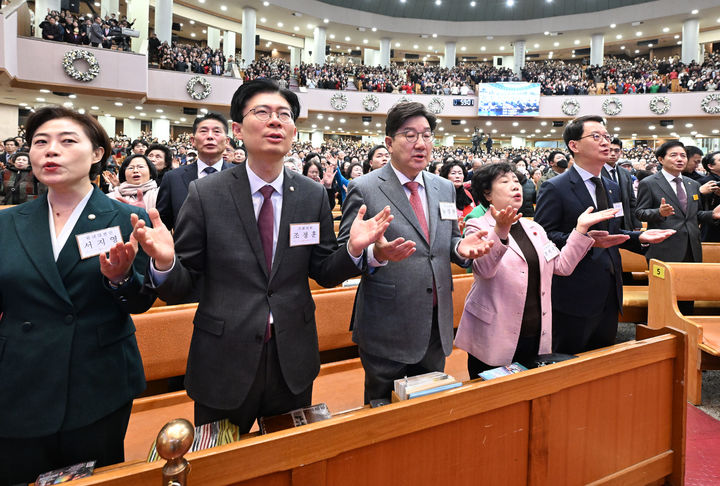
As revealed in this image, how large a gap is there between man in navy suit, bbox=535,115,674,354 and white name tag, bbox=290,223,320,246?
133 cm

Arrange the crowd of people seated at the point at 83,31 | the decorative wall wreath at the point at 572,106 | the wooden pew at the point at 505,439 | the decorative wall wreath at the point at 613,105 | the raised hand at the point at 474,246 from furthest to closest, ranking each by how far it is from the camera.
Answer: the decorative wall wreath at the point at 572,106
the decorative wall wreath at the point at 613,105
the crowd of people seated at the point at 83,31
the raised hand at the point at 474,246
the wooden pew at the point at 505,439

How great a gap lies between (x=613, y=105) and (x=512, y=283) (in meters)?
20.8

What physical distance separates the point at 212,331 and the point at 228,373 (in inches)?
5.3

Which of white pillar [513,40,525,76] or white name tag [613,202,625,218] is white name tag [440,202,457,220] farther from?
white pillar [513,40,525,76]

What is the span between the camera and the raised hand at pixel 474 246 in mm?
1464

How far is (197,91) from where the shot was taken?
14.5m

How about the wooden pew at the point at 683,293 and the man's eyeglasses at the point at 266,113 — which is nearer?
the man's eyeglasses at the point at 266,113

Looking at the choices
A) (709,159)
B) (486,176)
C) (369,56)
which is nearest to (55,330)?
(486,176)

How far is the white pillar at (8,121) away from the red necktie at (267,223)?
1696cm

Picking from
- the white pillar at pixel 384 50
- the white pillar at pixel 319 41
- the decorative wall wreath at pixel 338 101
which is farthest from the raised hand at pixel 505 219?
the white pillar at pixel 384 50

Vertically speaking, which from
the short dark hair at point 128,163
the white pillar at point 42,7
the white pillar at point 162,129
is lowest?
the short dark hair at point 128,163

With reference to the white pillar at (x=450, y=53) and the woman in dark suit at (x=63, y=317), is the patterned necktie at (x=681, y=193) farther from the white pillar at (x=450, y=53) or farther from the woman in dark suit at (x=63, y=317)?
the white pillar at (x=450, y=53)

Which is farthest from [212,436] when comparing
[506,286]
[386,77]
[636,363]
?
[386,77]

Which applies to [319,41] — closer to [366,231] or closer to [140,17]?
[140,17]
